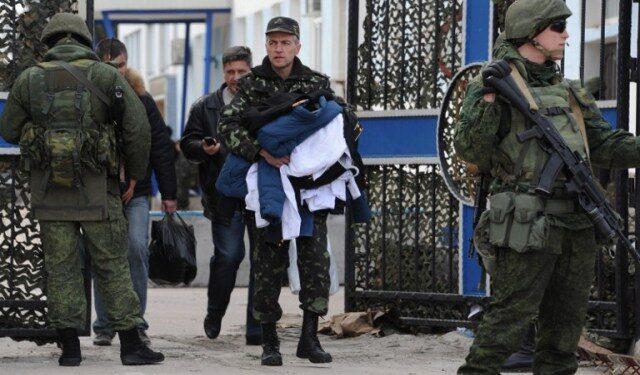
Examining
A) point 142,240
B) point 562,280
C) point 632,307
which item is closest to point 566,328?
point 562,280

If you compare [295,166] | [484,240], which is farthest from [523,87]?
[295,166]

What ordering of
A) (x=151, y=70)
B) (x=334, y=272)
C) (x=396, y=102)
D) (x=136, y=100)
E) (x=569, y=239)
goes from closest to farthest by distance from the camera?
(x=569, y=239) → (x=136, y=100) → (x=334, y=272) → (x=396, y=102) → (x=151, y=70)

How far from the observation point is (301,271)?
9.30 metres

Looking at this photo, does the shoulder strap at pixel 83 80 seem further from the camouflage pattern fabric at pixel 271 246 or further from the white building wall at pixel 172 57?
the white building wall at pixel 172 57

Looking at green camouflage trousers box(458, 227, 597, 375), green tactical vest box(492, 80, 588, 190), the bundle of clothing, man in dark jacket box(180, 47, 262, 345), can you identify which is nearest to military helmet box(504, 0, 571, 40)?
green tactical vest box(492, 80, 588, 190)

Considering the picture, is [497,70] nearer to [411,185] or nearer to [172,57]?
[411,185]

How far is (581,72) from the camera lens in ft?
31.8

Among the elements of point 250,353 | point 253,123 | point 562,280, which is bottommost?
point 250,353

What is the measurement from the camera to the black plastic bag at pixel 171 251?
10.9 m

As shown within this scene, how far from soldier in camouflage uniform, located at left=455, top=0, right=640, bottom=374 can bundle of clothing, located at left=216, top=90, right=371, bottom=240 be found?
1.77m

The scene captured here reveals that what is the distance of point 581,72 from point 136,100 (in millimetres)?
2411

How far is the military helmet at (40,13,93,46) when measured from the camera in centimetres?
917

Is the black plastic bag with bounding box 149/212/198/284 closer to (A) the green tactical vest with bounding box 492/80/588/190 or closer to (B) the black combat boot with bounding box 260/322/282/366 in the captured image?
(B) the black combat boot with bounding box 260/322/282/366

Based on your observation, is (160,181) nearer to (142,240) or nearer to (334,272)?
(142,240)
